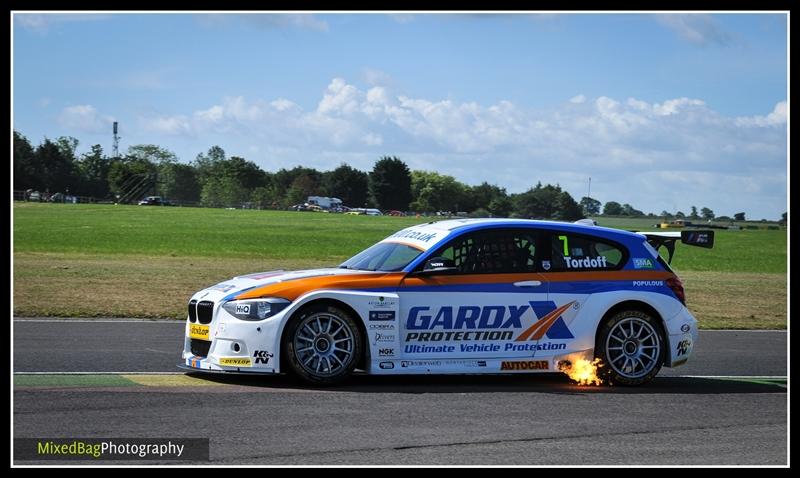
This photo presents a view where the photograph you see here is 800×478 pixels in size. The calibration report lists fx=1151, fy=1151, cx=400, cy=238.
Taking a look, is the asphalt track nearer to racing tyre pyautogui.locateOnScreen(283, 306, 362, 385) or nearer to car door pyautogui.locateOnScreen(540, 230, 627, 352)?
racing tyre pyautogui.locateOnScreen(283, 306, 362, 385)

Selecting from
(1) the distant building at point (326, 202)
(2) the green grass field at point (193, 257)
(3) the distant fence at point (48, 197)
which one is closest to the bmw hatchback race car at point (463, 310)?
(2) the green grass field at point (193, 257)

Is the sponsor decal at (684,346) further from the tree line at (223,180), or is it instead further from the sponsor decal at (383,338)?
the tree line at (223,180)

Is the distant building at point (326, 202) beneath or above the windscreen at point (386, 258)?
above

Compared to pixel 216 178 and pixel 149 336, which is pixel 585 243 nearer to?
pixel 149 336

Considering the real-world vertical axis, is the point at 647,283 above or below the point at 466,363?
above

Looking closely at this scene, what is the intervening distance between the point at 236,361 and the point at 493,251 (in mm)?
2636

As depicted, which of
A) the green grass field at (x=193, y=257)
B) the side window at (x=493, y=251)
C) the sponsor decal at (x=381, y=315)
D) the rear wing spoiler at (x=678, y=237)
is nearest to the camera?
the sponsor decal at (x=381, y=315)

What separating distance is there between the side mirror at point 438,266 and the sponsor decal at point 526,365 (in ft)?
3.26

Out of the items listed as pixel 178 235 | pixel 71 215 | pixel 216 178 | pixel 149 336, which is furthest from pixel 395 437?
pixel 216 178

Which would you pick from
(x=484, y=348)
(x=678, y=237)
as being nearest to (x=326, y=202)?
(x=678, y=237)

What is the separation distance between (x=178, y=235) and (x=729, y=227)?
37448mm

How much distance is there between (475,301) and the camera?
1055 cm

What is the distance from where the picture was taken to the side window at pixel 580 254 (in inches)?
434

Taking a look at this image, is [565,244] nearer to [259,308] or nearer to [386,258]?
[386,258]
